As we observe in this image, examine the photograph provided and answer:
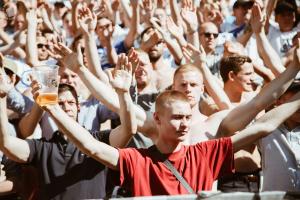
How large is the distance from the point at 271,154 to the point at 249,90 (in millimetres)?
1251

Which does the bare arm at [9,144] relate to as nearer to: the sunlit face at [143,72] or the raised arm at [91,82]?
the raised arm at [91,82]

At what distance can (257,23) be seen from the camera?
5496mm

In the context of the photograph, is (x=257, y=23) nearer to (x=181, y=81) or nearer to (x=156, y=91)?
(x=181, y=81)

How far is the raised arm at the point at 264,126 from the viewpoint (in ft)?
13.4

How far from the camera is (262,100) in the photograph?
438cm

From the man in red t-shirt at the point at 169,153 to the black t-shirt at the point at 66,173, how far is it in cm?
34

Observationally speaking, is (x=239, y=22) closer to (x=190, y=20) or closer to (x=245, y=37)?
(x=245, y=37)

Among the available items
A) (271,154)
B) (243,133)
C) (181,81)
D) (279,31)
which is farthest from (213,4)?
(243,133)

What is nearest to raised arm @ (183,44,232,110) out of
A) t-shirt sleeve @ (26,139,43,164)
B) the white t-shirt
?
t-shirt sleeve @ (26,139,43,164)

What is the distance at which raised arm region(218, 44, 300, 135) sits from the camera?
4.31 metres

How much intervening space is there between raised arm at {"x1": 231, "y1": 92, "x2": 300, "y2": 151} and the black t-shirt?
0.87 m

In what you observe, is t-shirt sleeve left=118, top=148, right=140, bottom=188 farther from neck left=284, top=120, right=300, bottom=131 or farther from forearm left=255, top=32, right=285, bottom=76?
forearm left=255, top=32, right=285, bottom=76

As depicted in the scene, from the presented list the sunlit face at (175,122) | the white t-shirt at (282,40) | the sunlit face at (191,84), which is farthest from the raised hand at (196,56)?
the white t-shirt at (282,40)

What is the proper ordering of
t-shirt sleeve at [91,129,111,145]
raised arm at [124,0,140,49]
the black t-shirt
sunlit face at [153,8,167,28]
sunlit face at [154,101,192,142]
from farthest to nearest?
sunlit face at [153,8,167,28] < raised arm at [124,0,140,49] < t-shirt sleeve at [91,129,111,145] < the black t-shirt < sunlit face at [154,101,192,142]
